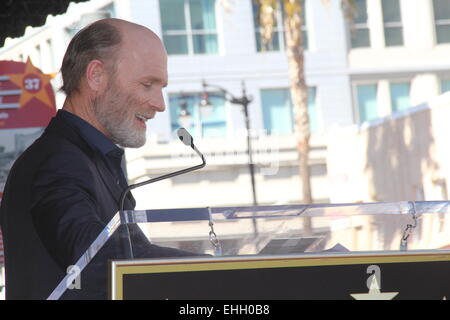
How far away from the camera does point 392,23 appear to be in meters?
52.7

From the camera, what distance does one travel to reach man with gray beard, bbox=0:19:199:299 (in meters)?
3.12

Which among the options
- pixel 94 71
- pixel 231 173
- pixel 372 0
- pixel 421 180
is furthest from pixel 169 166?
pixel 94 71

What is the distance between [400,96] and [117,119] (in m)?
48.7

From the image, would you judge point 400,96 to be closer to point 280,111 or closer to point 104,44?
point 280,111

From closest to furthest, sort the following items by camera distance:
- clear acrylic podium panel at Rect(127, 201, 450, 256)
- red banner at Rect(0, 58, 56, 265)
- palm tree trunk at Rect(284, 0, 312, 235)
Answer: clear acrylic podium panel at Rect(127, 201, 450, 256), red banner at Rect(0, 58, 56, 265), palm tree trunk at Rect(284, 0, 312, 235)

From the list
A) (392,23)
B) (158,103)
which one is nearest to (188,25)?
(392,23)

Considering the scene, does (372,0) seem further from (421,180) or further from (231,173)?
(421,180)

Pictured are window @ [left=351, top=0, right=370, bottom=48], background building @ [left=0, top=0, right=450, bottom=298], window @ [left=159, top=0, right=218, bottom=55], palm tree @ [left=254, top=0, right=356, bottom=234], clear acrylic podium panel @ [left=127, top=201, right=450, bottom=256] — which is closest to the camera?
clear acrylic podium panel @ [left=127, top=201, right=450, bottom=256]

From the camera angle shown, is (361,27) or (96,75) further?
(361,27)

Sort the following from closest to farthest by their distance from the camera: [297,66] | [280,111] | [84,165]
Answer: [84,165] → [297,66] → [280,111]

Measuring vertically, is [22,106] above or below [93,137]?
above

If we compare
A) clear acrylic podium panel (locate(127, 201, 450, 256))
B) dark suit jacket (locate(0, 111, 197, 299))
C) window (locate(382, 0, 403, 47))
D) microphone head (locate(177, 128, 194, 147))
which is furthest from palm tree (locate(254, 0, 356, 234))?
clear acrylic podium panel (locate(127, 201, 450, 256))

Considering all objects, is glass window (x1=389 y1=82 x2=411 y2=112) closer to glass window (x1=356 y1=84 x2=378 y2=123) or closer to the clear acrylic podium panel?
glass window (x1=356 y1=84 x2=378 y2=123)

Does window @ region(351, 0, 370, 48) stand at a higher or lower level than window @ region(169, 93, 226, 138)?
higher
